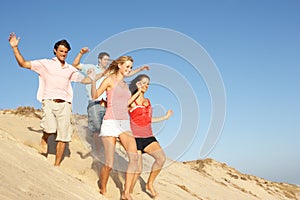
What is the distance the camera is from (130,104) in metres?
6.87

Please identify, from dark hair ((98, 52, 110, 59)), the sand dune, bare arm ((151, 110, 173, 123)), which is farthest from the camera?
dark hair ((98, 52, 110, 59))

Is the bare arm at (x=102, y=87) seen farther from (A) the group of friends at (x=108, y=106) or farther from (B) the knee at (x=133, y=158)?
(B) the knee at (x=133, y=158)

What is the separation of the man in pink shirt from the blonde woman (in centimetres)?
93

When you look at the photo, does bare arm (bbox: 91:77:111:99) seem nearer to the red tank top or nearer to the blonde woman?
the blonde woman

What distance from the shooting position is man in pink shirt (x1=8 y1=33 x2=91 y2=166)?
22.3 feet

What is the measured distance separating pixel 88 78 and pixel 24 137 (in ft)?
8.11

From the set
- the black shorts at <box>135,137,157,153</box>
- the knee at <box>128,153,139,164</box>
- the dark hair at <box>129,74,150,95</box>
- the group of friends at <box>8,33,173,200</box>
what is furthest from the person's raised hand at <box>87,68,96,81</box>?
the knee at <box>128,153,139,164</box>

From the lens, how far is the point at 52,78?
6.79m

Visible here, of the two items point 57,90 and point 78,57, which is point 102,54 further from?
point 57,90

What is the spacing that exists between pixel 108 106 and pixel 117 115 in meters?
0.22

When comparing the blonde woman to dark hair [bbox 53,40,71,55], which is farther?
dark hair [bbox 53,40,71,55]

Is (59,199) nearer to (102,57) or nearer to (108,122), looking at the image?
(108,122)

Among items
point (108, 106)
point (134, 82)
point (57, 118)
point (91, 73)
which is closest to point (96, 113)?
point (91, 73)

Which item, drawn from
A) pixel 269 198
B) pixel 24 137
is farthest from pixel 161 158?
pixel 269 198
